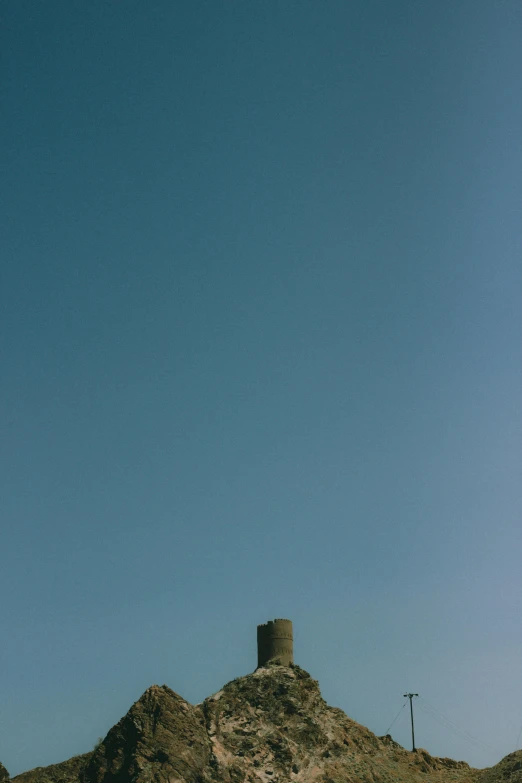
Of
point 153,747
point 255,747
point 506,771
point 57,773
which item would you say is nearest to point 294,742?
point 255,747

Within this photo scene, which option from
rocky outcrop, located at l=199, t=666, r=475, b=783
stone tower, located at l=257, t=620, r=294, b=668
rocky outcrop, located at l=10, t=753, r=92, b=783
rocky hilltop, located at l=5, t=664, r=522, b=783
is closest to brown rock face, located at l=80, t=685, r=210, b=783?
rocky hilltop, located at l=5, t=664, r=522, b=783

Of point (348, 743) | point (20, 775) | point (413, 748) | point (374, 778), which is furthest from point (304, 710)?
point (20, 775)

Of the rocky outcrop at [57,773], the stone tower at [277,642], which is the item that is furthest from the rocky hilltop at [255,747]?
the stone tower at [277,642]

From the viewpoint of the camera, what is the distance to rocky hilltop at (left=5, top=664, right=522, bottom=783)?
191 feet

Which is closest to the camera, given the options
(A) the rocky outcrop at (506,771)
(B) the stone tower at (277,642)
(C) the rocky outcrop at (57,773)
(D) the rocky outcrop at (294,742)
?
(C) the rocky outcrop at (57,773)

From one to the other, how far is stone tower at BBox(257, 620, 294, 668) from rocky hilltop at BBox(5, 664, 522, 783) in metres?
0.89

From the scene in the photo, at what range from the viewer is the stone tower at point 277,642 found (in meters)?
71.1

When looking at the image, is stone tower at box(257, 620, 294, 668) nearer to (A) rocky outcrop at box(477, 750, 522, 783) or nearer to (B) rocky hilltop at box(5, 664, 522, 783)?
(B) rocky hilltop at box(5, 664, 522, 783)

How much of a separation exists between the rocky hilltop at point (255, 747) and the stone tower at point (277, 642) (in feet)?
2.91

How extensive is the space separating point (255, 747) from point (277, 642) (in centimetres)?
1007

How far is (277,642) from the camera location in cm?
7106

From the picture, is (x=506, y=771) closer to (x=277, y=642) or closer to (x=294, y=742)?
(x=294, y=742)

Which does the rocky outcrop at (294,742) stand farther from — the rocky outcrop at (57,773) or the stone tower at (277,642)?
the rocky outcrop at (57,773)

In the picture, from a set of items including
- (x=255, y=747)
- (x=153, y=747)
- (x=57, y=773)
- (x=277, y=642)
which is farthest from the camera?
(x=277, y=642)
